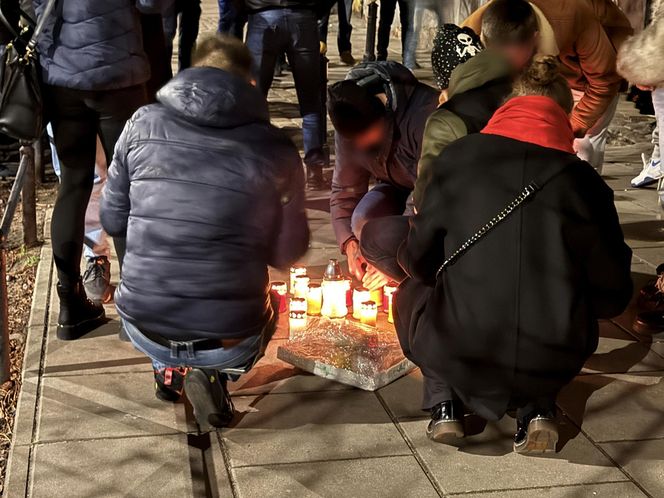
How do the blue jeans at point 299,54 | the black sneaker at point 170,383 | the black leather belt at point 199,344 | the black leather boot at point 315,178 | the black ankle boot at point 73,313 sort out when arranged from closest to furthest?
the black leather belt at point 199,344, the black sneaker at point 170,383, the black ankle boot at point 73,313, the blue jeans at point 299,54, the black leather boot at point 315,178

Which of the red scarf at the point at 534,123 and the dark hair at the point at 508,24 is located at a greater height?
the dark hair at the point at 508,24

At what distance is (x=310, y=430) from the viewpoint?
160 inches

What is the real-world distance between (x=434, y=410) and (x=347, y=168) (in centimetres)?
165

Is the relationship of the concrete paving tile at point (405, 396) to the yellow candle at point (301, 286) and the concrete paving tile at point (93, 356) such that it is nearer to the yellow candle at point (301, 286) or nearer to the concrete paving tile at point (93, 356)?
the yellow candle at point (301, 286)

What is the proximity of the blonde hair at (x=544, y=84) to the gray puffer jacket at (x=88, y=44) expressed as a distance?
1898 mm

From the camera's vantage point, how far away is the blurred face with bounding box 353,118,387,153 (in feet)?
15.5

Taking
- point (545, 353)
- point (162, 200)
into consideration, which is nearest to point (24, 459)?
point (162, 200)

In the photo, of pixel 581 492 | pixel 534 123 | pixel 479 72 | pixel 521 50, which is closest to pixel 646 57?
pixel 521 50

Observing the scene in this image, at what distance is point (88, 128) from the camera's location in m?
4.88

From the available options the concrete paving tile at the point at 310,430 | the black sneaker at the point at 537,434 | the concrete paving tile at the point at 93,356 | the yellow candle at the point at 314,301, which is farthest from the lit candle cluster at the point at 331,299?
the black sneaker at the point at 537,434

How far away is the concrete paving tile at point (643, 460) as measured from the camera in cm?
370

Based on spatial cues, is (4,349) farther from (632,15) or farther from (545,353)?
(632,15)

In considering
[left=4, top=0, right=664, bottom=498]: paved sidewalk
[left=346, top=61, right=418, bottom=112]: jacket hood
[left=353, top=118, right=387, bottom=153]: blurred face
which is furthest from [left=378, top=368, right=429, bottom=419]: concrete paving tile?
[left=346, top=61, right=418, bottom=112]: jacket hood

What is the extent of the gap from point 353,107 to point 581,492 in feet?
6.48
